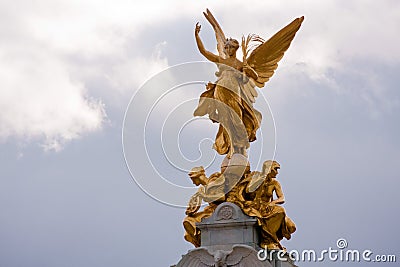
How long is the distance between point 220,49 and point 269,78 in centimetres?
134

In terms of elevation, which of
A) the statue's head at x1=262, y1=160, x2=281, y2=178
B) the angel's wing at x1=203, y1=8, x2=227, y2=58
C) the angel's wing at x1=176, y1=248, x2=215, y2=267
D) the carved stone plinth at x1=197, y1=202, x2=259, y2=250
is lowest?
the angel's wing at x1=176, y1=248, x2=215, y2=267

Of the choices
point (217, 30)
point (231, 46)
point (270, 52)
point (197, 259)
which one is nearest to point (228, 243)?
point (197, 259)

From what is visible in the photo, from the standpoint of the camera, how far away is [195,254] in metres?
16.3

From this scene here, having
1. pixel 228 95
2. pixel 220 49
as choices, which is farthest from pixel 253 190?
pixel 220 49

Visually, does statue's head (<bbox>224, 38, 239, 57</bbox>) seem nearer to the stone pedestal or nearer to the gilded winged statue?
the gilded winged statue

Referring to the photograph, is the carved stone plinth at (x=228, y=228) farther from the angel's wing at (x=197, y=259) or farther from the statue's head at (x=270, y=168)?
the statue's head at (x=270, y=168)

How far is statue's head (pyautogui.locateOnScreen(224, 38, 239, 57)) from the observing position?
17.9m

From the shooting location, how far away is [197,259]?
16312 millimetres

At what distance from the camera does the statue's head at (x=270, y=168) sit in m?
16.8

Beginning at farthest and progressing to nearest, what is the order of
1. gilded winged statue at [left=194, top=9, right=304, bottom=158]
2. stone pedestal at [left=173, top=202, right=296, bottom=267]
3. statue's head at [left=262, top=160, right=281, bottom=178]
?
gilded winged statue at [left=194, top=9, right=304, bottom=158]
statue's head at [left=262, top=160, right=281, bottom=178]
stone pedestal at [left=173, top=202, right=296, bottom=267]

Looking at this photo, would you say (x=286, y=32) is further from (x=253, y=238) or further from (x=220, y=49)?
(x=253, y=238)

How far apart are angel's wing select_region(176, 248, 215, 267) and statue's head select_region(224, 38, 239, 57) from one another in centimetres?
461

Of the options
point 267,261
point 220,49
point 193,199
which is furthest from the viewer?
point 220,49

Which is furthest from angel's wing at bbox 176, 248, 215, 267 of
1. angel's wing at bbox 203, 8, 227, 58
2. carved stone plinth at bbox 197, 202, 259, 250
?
angel's wing at bbox 203, 8, 227, 58
